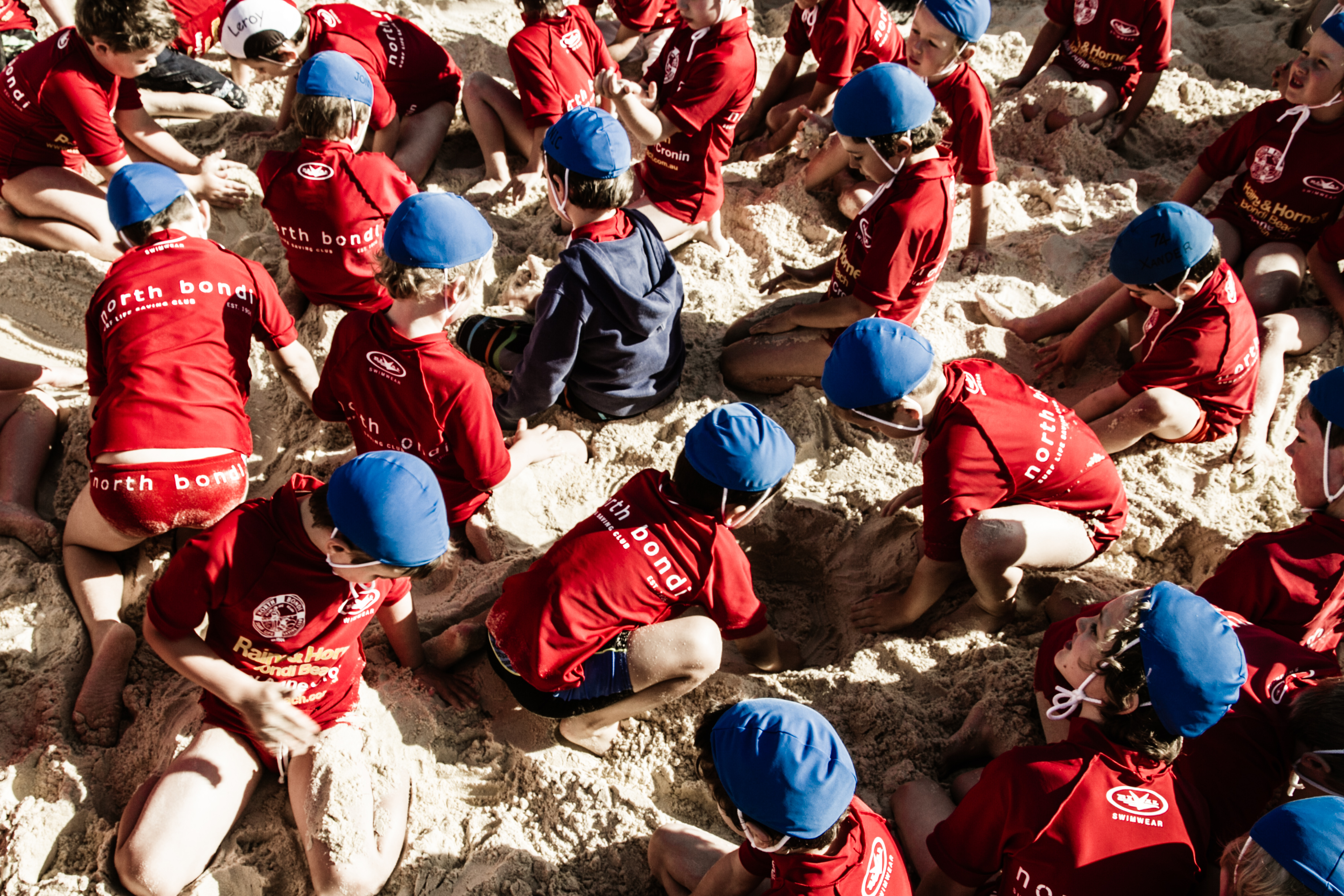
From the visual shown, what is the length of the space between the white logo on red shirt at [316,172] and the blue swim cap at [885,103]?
1.84 meters

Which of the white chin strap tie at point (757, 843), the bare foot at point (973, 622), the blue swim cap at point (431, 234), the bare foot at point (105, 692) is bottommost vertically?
the bare foot at point (105, 692)

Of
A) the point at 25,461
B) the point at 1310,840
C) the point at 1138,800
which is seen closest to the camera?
the point at 1310,840

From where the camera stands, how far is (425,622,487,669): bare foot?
272cm

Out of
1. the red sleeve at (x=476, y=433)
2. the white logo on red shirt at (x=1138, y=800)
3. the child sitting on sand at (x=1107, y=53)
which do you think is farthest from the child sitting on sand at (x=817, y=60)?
the white logo on red shirt at (x=1138, y=800)

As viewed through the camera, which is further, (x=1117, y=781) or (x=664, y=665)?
(x=664, y=665)

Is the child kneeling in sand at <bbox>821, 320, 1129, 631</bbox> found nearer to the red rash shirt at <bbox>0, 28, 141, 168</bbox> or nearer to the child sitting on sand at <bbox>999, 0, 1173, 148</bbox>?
the child sitting on sand at <bbox>999, 0, 1173, 148</bbox>

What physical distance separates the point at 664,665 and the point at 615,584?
0.87 feet

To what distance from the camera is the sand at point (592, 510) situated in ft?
7.78

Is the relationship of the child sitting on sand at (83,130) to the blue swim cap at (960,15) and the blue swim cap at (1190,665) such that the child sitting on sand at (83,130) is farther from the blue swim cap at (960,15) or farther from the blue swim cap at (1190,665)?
the blue swim cap at (1190,665)

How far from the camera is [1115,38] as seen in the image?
462 centimetres

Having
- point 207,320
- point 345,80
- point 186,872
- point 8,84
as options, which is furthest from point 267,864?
point 8,84

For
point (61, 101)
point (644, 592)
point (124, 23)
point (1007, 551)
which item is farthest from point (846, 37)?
point (61, 101)

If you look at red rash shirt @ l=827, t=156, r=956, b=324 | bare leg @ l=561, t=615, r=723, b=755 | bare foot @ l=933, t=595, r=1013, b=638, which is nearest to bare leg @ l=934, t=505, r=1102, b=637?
bare foot @ l=933, t=595, r=1013, b=638

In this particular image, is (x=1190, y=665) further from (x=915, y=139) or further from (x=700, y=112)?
(x=700, y=112)
